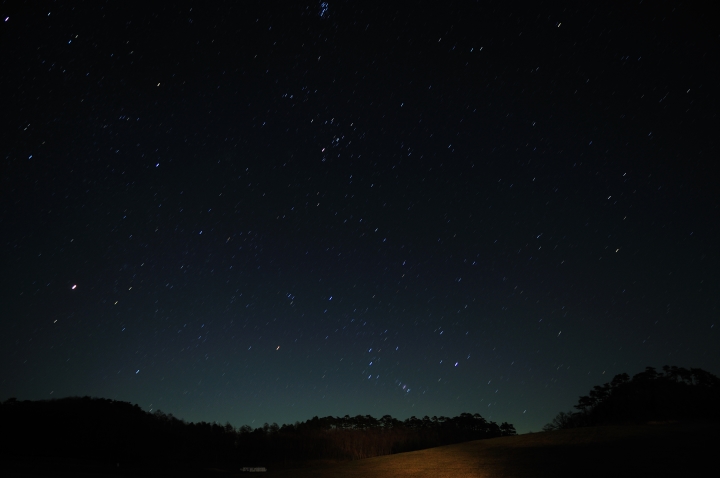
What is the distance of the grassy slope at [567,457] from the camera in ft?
63.4

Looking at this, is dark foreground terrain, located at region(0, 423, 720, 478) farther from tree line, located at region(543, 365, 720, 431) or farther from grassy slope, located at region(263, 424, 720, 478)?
tree line, located at region(543, 365, 720, 431)

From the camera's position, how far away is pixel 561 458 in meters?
22.1

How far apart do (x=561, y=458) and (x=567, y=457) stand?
30 centimetres

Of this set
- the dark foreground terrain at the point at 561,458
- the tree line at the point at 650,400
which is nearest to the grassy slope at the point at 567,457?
the dark foreground terrain at the point at 561,458

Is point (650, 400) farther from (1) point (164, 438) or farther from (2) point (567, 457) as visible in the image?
(1) point (164, 438)

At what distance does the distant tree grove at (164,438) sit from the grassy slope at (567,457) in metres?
25.2

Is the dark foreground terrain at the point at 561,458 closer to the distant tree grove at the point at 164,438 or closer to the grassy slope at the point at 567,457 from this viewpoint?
the grassy slope at the point at 567,457

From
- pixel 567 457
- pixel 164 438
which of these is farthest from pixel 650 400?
pixel 164 438

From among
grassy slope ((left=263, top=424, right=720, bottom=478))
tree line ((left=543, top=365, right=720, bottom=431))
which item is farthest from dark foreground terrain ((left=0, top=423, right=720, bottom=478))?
tree line ((left=543, top=365, right=720, bottom=431))

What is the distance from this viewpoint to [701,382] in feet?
161

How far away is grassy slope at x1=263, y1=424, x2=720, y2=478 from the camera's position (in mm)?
19328

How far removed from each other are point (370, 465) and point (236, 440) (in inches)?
1658

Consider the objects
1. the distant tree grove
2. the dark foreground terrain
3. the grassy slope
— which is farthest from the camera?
the distant tree grove

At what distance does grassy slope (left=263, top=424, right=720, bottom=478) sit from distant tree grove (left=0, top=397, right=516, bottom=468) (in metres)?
25.2
